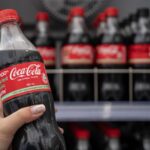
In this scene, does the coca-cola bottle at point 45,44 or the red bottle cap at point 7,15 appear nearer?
the red bottle cap at point 7,15

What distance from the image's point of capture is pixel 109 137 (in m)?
1.60

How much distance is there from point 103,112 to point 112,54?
26cm

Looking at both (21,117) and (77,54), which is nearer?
(21,117)

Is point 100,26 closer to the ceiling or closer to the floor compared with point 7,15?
closer to the floor

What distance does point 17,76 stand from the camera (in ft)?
2.87

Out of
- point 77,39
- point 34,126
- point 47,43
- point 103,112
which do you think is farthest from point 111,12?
point 34,126

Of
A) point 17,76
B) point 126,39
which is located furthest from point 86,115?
point 17,76

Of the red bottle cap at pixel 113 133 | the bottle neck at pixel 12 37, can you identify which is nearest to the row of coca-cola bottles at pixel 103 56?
the red bottle cap at pixel 113 133

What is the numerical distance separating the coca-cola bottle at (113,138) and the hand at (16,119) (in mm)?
730

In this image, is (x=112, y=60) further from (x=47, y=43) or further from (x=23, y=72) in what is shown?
(x=23, y=72)

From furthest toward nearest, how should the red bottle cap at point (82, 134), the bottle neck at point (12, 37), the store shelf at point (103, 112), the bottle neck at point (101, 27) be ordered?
the bottle neck at point (101, 27)
the red bottle cap at point (82, 134)
the store shelf at point (103, 112)
the bottle neck at point (12, 37)

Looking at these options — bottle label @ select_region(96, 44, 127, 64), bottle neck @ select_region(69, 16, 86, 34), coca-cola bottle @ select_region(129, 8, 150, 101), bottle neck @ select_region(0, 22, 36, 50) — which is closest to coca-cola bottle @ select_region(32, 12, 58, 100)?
bottle neck @ select_region(69, 16, 86, 34)

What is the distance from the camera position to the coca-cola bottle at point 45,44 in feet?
5.47

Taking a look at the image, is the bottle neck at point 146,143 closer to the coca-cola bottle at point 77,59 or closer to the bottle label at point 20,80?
the coca-cola bottle at point 77,59
